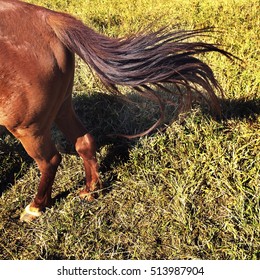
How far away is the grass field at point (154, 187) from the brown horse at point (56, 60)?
21 cm

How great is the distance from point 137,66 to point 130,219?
0.93 metres

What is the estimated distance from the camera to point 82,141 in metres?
2.35

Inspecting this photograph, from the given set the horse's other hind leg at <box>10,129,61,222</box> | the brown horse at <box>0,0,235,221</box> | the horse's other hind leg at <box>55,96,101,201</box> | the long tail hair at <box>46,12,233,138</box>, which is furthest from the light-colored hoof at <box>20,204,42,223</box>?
the long tail hair at <box>46,12,233,138</box>

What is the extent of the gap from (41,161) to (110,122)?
2.96 feet

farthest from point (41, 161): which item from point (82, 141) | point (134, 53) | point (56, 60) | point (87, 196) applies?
point (134, 53)

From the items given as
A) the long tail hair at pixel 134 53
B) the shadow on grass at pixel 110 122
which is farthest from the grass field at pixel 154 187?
the long tail hair at pixel 134 53

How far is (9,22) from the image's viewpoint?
1776 mm

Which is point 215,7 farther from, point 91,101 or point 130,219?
point 130,219

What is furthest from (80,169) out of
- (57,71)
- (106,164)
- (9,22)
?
(9,22)

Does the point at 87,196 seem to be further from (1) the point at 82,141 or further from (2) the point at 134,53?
(2) the point at 134,53

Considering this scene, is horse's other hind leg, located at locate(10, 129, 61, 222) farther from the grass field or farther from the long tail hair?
the long tail hair

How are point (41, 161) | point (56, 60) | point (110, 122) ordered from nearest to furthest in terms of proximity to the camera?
1. point (56, 60)
2. point (41, 161)
3. point (110, 122)

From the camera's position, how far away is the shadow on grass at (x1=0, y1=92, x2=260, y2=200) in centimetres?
264

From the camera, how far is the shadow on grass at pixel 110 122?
8.66 ft
